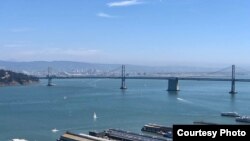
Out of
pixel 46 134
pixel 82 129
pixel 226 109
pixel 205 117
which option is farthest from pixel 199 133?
pixel 226 109

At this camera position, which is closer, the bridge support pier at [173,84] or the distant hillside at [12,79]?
the bridge support pier at [173,84]

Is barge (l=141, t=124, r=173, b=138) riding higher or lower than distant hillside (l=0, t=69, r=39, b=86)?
lower

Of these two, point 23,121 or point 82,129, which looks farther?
point 23,121

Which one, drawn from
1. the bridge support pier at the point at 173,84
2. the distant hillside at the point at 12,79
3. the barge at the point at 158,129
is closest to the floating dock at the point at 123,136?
the barge at the point at 158,129

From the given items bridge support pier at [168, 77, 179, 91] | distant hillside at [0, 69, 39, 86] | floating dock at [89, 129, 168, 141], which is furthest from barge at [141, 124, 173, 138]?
distant hillside at [0, 69, 39, 86]

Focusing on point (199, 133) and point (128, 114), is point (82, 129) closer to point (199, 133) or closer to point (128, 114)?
point (128, 114)

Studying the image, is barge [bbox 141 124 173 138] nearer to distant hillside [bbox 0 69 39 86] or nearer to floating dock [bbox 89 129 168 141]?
floating dock [bbox 89 129 168 141]

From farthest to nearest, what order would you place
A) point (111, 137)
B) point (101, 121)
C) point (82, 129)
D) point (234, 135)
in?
1. point (101, 121)
2. point (82, 129)
3. point (111, 137)
4. point (234, 135)

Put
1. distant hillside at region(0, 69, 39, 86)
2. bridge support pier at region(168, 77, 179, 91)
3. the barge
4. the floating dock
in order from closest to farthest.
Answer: the floating dock < the barge < bridge support pier at region(168, 77, 179, 91) < distant hillside at region(0, 69, 39, 86)

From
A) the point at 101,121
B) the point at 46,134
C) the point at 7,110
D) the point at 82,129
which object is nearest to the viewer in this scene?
the point at 46,134

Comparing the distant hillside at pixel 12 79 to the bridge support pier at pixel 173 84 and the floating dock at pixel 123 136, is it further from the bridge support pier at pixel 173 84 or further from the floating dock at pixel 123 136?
the floating dock at pixel 123 136

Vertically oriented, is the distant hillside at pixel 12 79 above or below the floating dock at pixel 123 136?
above
